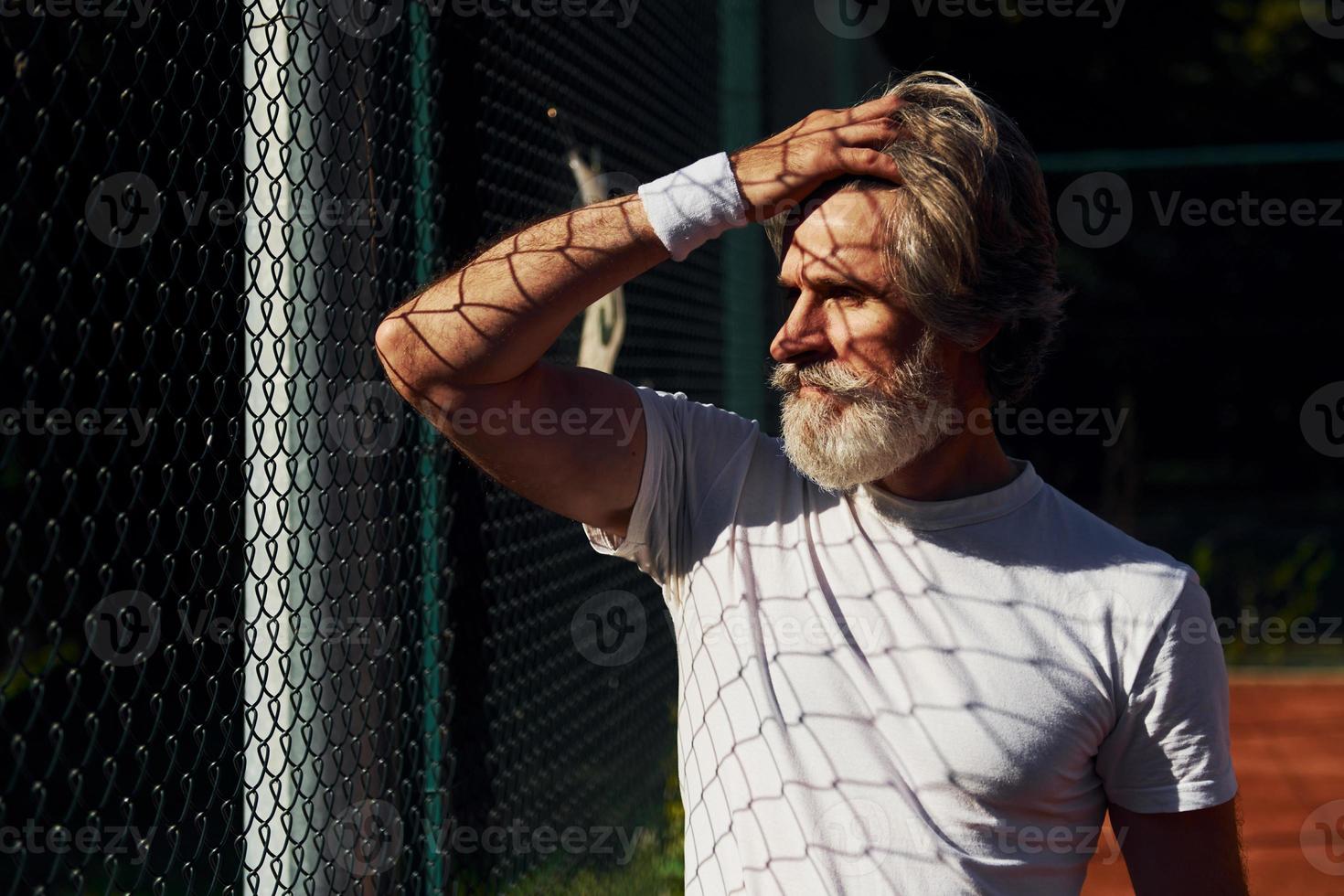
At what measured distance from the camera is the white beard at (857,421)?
1847mm

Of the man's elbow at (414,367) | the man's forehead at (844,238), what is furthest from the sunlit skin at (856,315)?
the man's elbow at (414,367)

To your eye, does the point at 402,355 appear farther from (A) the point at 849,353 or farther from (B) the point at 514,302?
(A) the point at 849,353

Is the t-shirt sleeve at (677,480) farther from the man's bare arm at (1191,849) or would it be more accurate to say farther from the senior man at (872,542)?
the man's bare arm at (1191,849)

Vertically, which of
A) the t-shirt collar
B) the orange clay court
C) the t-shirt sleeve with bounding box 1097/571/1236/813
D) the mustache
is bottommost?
the orange clay court

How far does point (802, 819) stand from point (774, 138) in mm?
941

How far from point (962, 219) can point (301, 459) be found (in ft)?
3.26

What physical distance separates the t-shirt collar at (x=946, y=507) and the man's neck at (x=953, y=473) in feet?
0.06

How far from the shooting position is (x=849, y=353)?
6.33 ft

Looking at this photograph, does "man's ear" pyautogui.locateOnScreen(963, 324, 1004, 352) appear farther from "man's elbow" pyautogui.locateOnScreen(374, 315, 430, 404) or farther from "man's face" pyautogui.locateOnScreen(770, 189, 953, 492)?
"man's elbow" pyautogui.locateOnScreen(374, 315, 430, 404)

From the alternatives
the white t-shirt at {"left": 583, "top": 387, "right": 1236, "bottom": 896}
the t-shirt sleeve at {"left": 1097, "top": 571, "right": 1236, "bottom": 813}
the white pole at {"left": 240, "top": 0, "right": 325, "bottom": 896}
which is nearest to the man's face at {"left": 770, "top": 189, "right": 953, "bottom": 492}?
the white t-shirt at {"left": 583, "top": 387, "right": 1236, "bottom": 896}

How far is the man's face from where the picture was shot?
6.11 ft

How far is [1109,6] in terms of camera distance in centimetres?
1084

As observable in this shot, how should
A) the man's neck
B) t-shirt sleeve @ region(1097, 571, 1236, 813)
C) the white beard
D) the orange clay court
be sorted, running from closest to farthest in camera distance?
t-shirt sleeve @ region(1097, 571, 1236, 813), the white beard, the man's neck, the orange clay court

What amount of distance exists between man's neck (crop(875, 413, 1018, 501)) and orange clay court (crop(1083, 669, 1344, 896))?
2.11 m
